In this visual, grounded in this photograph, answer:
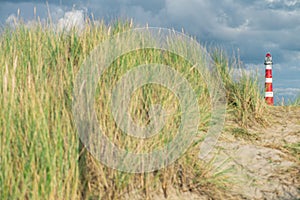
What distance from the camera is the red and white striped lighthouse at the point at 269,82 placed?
25.8ft

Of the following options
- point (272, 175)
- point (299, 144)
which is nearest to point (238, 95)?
point (299, 144)

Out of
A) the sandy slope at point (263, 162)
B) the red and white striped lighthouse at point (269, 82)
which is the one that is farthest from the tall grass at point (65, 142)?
the red and white striped lighthouse at point (269, 82)

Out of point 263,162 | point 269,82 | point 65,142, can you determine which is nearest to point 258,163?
point 263,162

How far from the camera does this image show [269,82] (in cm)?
805

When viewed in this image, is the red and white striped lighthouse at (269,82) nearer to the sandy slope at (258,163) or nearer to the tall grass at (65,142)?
the sandy slope at (258,163)

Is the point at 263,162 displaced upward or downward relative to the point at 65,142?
upward

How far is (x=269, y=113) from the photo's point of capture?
6.64 m

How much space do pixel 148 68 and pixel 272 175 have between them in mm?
1803

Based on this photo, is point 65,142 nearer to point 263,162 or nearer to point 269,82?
point 263,162

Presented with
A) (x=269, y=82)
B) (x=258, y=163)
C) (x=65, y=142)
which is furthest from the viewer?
(x=269, y=82)

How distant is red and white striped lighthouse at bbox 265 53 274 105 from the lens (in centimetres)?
785

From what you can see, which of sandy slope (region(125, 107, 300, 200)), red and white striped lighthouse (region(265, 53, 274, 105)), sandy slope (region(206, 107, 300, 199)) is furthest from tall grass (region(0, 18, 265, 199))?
red and white striped lighthouse (region(265, 53, 274, 105))

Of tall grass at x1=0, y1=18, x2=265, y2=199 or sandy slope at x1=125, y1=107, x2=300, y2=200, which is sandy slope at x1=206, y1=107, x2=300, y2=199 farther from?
tall grass at x1=0, y1=18, x2=265, y2=199

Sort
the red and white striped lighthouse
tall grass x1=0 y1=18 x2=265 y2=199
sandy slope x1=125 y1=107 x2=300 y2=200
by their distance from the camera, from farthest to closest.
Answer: the red and white striped lighthouse < sandy slope x1=125 y1=107 x2=300 y2=200 < tall grass x1=0 y1=18 x2=265 y2=199
